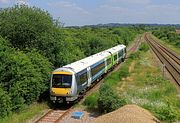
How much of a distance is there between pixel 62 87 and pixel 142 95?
6482mm

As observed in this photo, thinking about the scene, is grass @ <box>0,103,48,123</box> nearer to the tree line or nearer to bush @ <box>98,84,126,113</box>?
the tree line

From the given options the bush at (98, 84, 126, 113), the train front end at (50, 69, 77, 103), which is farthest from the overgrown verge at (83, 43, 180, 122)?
the train front end at (50, 69, 77, 103)

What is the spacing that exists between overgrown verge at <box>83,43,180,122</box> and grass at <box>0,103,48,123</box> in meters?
3.70

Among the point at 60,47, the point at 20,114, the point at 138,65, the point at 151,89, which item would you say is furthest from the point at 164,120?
the point at 138,65

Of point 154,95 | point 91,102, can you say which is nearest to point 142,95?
point 154,95

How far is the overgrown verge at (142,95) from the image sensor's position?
1986cm

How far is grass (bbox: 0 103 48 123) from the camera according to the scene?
20312mm

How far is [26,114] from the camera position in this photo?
21859 mm

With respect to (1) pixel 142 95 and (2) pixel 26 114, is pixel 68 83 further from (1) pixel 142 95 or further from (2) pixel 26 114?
(1) pixel 142 95

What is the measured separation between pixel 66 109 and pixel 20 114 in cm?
346

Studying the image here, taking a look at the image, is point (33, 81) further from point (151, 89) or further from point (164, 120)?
point (151, 89)

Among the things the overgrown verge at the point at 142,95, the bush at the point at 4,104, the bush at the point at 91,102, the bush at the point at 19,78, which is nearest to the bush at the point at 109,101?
the overgrown verge at the point at 142,95

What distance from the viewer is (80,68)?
2614 cm

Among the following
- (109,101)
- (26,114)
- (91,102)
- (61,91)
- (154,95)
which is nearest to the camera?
(109,101)
